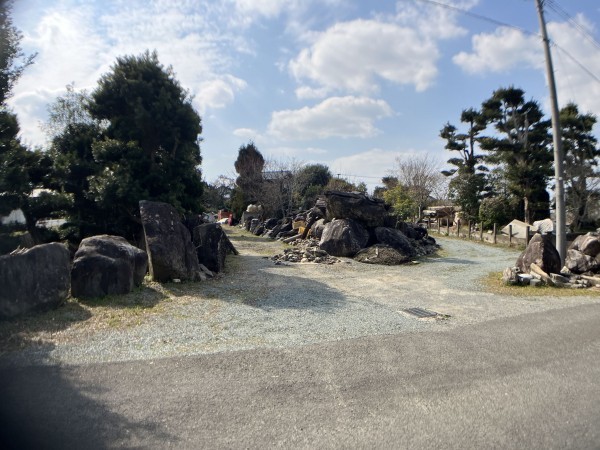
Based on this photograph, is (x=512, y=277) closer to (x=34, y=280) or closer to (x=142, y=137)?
(x=34, y=280)

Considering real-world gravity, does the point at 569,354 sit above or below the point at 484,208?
below

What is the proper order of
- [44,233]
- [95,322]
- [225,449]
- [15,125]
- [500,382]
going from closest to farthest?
[225,449], [500,382], [95,322], [15,125], [44,233]

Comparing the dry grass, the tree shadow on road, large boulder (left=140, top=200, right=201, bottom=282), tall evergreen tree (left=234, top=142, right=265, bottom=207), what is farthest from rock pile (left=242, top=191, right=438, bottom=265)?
tall evergreen tree (left=234, top=142, right=265, bottom=207)

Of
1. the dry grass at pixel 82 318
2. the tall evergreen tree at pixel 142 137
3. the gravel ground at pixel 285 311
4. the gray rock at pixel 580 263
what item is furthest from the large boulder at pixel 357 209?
the dry grass at pixel 82 318

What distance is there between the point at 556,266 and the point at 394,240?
604 centimetres

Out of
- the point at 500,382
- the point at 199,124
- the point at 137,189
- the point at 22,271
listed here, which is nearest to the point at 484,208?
the point at 199,124

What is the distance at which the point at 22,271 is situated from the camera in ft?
19.8

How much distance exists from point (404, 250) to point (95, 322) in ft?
37.3

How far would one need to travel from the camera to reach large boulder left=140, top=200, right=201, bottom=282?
8812 mm

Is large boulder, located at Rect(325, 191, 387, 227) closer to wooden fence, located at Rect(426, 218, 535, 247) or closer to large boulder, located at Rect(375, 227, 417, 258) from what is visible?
large boulder, located at Rect(375, 227, 417, 258)

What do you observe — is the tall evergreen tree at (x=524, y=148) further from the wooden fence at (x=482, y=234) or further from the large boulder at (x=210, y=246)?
the large boulder at (x=210, y=246)

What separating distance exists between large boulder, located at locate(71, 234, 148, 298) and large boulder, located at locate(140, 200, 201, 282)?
0.77 meters

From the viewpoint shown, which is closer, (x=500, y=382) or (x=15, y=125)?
(x=500, y=382)

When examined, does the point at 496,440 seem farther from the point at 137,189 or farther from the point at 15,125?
the point at 15,125
